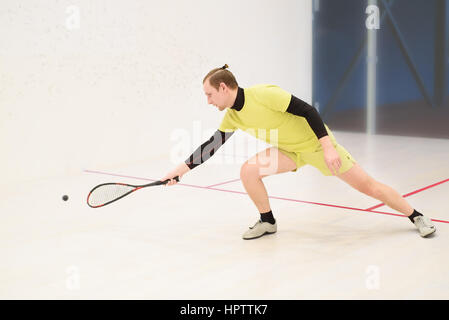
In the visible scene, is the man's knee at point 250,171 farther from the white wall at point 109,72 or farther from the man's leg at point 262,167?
the white wall at point 109,72

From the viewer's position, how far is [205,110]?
550cm

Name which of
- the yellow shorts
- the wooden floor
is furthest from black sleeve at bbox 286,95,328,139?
the wooden floor

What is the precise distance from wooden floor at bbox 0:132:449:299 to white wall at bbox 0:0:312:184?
1.18 ft

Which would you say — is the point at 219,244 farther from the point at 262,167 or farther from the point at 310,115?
the point at 310,115

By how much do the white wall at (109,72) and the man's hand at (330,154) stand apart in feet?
7.92

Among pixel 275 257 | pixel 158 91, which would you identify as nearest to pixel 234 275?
pixel 275 257

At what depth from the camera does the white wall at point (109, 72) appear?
4066mm

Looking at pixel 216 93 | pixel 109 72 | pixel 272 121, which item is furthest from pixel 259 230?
pixel 109 72

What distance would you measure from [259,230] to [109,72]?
238 centimetres

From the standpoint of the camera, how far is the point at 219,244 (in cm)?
260

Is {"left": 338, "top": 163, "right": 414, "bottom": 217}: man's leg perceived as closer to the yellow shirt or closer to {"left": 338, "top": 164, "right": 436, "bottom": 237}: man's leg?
{"left": 338, "top": 164, "right": 436, "bottom": 237}: man's leg

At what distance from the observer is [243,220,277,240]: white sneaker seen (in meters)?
2.67

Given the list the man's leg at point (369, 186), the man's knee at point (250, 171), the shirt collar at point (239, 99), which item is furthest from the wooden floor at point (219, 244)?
the shirt collar at point (239, 99)

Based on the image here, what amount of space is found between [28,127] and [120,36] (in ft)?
3.40
